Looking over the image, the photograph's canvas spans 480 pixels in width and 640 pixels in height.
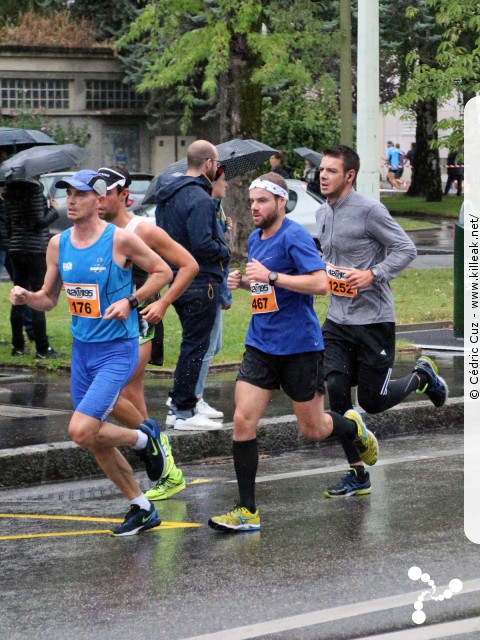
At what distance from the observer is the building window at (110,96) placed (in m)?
39.9

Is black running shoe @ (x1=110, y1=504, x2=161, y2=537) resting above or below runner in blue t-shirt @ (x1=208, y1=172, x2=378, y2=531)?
below

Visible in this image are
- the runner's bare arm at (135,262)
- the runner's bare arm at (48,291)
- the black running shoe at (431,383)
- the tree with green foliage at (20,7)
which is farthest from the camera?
the tree with green foliage at (20,7)

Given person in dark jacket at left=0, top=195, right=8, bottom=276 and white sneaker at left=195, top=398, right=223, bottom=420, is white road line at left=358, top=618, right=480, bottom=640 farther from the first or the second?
person in dark jacket at left=0, top=195, right=8, bottom=276

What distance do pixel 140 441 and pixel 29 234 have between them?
648 cm

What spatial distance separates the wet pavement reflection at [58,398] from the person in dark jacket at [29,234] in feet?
1.91

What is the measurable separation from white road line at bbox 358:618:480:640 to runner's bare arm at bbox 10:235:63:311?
2895 millimetres

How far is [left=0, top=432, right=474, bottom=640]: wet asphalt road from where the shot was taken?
5.52 meters

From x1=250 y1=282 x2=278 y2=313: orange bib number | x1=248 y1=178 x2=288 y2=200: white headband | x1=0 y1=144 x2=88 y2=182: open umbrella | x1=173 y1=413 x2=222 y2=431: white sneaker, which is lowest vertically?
x1=173 y1=413 x2=222 y2=431: white sneaker

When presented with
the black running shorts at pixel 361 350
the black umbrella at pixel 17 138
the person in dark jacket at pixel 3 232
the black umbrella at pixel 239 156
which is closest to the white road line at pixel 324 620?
the black running shorts at pixel 361 350

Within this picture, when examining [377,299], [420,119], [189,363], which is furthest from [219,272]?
[420,119]

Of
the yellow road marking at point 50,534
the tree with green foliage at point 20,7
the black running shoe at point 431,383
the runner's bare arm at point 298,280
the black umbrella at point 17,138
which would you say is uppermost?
the tree with green foliage at point 20,7

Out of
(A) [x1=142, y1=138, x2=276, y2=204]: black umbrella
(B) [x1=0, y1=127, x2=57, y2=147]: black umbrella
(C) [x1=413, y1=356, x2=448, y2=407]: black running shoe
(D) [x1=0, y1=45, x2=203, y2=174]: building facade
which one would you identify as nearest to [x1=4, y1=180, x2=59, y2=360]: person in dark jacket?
(B) [x1=0, y1=127, x2=57, y2=147]: black umbrella

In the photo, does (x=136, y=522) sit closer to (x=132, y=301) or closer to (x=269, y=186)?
(x=132, y=301)

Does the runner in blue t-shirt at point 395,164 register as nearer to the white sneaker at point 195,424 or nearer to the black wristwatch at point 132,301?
the white sneaker at point 195,424
